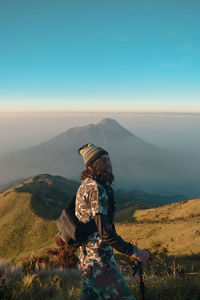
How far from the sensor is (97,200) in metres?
3.75

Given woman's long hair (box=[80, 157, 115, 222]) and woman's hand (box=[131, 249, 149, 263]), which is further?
woman's long hair (box=[80, 157, 115, 222])

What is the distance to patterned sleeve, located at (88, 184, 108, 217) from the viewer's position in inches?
147

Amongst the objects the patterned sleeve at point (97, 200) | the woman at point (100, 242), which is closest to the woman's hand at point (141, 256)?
the woman at point (100, 242)

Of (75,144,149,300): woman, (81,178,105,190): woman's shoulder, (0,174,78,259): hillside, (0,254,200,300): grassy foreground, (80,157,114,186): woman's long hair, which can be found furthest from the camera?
(0,174,78,259): hillside

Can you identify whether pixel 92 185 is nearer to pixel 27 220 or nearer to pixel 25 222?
pixel 25 222

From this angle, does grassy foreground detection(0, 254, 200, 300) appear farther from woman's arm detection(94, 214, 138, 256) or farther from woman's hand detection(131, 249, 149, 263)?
woman's arm detection(94, 214, 138, 256)

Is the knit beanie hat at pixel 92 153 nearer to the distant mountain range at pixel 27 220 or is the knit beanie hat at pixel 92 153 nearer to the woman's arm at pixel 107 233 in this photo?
the woman's arm at pixel 107 233

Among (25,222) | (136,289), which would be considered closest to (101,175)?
(136,289)

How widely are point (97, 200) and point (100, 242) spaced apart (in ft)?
3.05

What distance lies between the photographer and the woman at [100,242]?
3.74 metres

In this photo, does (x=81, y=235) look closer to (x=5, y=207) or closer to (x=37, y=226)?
(x=37, y=226)

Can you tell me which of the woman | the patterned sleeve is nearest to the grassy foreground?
the woman

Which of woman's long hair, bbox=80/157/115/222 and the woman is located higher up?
woman's long hair, bbox=80/157/115/222

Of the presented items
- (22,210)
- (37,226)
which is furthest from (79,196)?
(22,210)
